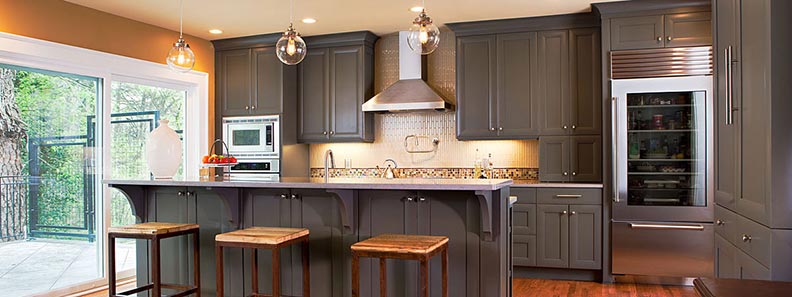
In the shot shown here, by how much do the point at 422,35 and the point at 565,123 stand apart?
249 centimetres

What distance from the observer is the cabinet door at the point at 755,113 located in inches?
89.5

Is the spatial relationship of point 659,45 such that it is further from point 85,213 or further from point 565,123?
point 85,213

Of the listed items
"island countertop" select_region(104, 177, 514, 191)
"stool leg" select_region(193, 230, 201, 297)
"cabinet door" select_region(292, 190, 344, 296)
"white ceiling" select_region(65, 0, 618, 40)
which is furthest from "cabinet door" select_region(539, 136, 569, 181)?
"stool leg" select_region(193, 230, 201, 297)

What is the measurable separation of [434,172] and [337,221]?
2.66 meters

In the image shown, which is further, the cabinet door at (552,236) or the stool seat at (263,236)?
the cabinet door at (552,236)

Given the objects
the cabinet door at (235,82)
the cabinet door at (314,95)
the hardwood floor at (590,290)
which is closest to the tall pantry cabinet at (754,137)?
the hardwood floor at (590,290)

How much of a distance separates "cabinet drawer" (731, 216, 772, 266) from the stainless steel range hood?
10.6ft

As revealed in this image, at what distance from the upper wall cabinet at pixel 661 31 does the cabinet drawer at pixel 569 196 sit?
1.20 metres

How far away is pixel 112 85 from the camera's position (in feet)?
17.2

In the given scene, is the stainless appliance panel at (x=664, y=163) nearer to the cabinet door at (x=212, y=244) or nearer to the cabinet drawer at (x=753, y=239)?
the cabinet drawer at (x=753, y=239)

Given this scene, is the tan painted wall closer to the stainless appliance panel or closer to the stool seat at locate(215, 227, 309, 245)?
the stool seat at locate(215, 227, 309, 245)

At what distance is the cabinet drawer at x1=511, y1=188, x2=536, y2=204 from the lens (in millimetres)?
5242

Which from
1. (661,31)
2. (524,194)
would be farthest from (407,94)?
(661,31)

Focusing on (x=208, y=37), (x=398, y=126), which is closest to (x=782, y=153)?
(x=398, y=126)
